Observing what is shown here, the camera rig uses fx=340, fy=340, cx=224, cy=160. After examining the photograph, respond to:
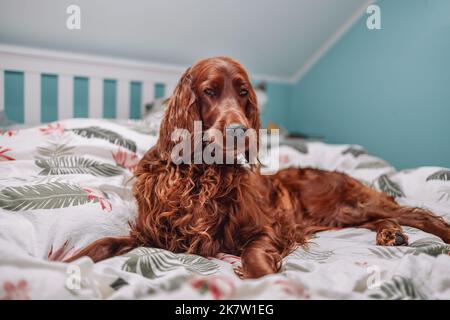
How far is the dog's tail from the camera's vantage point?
84cm

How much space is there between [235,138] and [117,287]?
0.47 metres

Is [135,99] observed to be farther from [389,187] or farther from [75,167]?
[389,187]

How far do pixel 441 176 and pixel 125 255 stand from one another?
1273 mm

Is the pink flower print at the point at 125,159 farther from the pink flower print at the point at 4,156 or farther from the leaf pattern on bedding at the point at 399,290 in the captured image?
the leaf pattern on bedding at the point at 399,290

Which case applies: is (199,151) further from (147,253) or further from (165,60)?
(165,60)

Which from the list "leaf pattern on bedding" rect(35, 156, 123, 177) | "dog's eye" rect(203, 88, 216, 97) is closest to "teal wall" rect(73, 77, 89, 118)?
"leaf pattern on bedding" rect(35, 156, 123, 177)

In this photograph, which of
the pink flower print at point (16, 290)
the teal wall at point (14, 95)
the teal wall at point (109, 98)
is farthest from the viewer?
the teal wall at point (109, 98)

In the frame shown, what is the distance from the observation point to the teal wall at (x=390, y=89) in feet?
4.70

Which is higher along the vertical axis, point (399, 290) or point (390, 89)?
point (390, 89)

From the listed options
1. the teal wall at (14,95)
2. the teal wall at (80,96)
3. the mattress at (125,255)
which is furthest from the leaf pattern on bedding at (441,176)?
the teal wall at (14,95)

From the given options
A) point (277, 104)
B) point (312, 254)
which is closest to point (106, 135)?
point (312, 254)

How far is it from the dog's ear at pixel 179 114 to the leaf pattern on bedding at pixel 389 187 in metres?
1.05

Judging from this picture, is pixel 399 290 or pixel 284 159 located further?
pixel 284 159

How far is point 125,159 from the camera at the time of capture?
142cm
